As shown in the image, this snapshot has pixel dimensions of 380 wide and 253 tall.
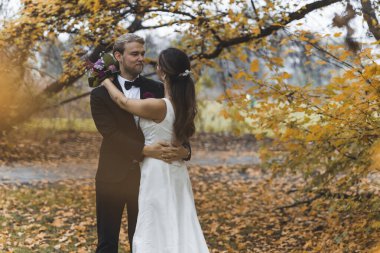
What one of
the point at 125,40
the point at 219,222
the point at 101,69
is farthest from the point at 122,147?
the point at 219,222

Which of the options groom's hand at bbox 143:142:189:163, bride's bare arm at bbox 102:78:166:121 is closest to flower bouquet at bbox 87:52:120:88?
bride's bare arm at bbox 102:78:166:121

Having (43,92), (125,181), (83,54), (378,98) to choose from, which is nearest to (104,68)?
(125,181)

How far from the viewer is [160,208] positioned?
3297 millimetres

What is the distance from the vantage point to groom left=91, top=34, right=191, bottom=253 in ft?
10.9

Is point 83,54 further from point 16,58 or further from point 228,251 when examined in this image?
point 228,251

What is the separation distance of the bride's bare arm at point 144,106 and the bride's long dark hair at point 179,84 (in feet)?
0.34

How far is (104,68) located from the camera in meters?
3.45

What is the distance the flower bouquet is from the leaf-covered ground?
263cm

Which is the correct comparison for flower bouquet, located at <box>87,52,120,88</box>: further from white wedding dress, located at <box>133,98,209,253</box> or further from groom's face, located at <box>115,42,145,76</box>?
white wedding dress, located at <box>133,98,209,253</box>

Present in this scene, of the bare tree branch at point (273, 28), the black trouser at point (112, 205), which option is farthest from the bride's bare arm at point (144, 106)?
the bare tree branch at point (273, 28)

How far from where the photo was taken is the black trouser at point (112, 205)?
349 cm

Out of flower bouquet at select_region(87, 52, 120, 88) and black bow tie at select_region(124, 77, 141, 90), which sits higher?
flower bouquet at select_region(87, 52, 120, 88)

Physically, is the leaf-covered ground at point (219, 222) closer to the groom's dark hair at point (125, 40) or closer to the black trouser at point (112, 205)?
the black trouser at point (112, 205)

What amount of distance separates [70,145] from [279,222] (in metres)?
9.84
